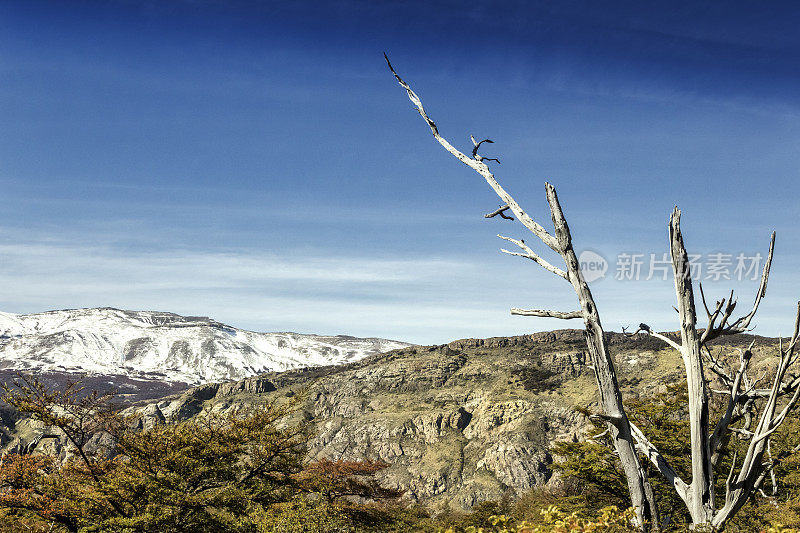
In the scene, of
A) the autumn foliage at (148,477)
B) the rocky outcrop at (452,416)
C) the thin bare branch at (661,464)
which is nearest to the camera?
the thin bare branch at (661,464)

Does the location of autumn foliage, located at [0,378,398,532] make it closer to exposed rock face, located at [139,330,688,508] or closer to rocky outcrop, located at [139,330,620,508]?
exposed rock face, located at [139,330,688,508]

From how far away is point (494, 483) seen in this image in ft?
266

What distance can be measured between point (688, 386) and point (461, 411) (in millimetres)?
102475

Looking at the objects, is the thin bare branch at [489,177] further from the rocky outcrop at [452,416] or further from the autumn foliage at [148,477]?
the rocky outcrop at [452,416]

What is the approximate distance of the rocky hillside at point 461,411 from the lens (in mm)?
85875

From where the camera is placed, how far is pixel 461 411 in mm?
105500

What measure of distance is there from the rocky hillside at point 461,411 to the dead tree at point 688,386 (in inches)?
2785

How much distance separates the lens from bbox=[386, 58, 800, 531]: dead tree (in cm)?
670

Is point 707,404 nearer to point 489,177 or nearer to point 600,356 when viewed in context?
point 600,356

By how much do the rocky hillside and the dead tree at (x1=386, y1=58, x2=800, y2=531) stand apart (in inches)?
2785

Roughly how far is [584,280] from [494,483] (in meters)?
82.1

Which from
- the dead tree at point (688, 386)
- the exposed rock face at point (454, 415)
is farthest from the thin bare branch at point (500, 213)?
the exposed rock face at point (454, 415)

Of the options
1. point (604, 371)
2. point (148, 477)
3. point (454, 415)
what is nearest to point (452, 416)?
point (454, 415)

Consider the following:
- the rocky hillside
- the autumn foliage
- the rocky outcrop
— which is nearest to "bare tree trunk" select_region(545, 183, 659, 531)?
the autumn foliage
